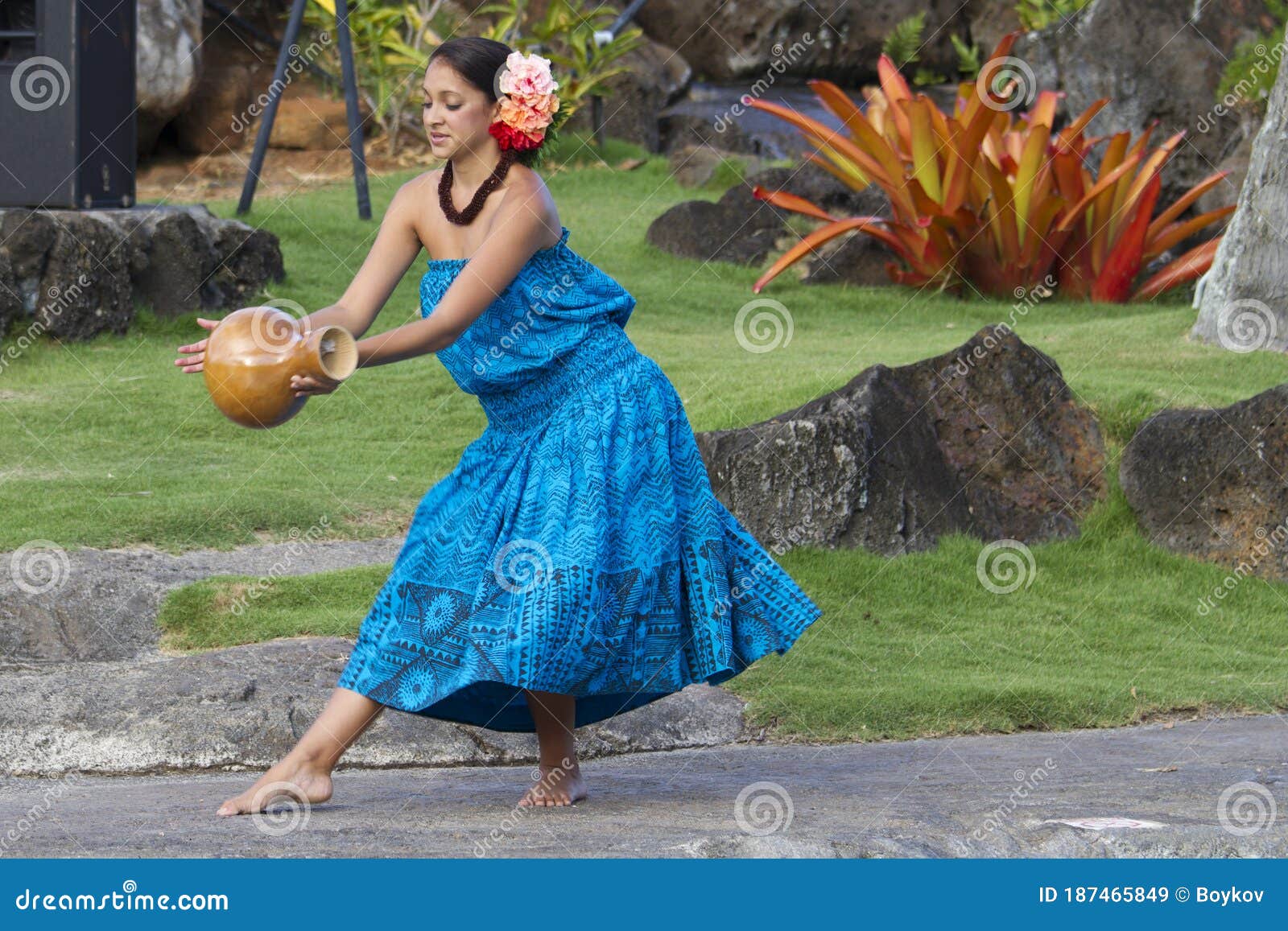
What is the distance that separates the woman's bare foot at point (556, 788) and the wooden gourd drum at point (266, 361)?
1023mm

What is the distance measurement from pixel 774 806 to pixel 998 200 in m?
7.16

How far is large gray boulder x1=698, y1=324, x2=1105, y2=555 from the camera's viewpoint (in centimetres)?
591

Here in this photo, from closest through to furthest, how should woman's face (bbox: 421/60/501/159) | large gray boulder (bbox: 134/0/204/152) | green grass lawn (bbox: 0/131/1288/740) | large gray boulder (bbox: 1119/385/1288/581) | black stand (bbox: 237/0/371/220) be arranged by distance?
1. woman's face (bbox: 421/60/501/159)
2. green grass lawn (bbox: 0/131/1288/740)
3. large gray boulder (bbox: 1119/385/1288/581)
4. black stand (bbox: 237/0/371/220)
5. large gray boulder (bbox: 134/0/204/152)

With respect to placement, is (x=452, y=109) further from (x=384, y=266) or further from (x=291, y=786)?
(x=291, y=786)

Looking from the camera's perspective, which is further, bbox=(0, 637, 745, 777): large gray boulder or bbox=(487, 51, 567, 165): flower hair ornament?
bbox=(0, 637, 745, 777): large gray boulder

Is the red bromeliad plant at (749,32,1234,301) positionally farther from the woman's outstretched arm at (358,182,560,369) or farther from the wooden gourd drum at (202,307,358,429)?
the wooden gourd drum at (202,307,358,429)

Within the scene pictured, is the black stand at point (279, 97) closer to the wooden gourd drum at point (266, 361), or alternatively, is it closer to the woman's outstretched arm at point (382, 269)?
the woman's outstretched arm at point (382, 269)

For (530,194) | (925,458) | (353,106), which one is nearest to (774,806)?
(530,194)

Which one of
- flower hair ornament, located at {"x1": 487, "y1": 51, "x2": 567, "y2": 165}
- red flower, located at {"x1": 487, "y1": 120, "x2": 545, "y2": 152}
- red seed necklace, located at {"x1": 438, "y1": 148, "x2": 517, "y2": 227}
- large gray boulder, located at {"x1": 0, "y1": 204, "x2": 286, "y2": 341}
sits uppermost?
flower hair ornament, located at {"x1": 487, "y1": 51, "x2": 567, "y2": 165}

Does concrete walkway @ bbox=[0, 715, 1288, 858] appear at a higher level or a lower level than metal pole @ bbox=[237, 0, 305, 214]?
lower

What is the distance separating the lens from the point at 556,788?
11.7 ft

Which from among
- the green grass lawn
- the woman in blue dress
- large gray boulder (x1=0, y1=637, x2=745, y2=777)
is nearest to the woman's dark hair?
the woman in blue dress

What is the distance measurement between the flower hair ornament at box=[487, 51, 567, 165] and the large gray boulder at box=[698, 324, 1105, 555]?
105 inches

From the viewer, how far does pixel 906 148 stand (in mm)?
10422
